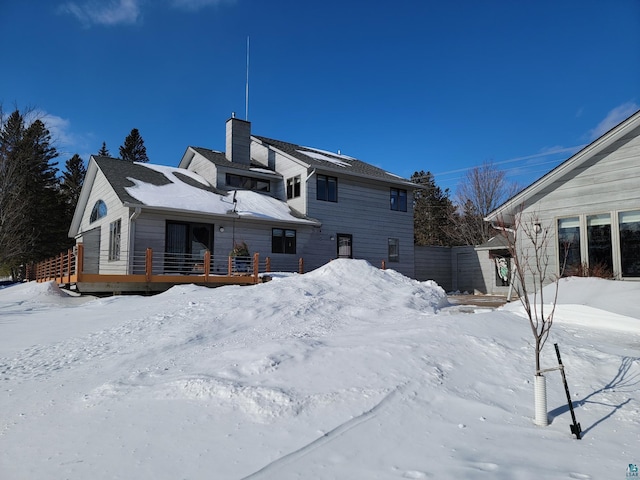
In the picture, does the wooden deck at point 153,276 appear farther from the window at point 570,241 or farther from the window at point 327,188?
the window at point 570,241

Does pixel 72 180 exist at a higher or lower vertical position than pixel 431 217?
higher

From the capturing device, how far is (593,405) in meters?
3.65

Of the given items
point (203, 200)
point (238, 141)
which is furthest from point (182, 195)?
point (238, 141)

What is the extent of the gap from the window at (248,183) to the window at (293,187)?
1.27 m

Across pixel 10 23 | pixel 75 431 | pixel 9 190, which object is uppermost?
pixel 10 23

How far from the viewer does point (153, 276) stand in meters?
12.9

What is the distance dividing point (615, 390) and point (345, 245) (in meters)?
15.0

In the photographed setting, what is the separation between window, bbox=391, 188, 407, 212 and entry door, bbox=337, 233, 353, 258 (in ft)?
11.0

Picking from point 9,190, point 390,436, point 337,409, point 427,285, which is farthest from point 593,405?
point 9,190

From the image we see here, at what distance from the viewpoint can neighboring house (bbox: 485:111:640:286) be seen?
771 cm

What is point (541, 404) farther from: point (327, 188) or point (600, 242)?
point (327, 188)

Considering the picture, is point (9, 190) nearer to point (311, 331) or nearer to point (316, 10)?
point (316, 10)

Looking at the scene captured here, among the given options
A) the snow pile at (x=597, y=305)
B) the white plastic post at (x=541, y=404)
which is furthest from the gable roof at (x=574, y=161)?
the white plastic post at (x=541, y=404)

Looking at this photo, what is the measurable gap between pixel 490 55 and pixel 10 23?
53.7ft
